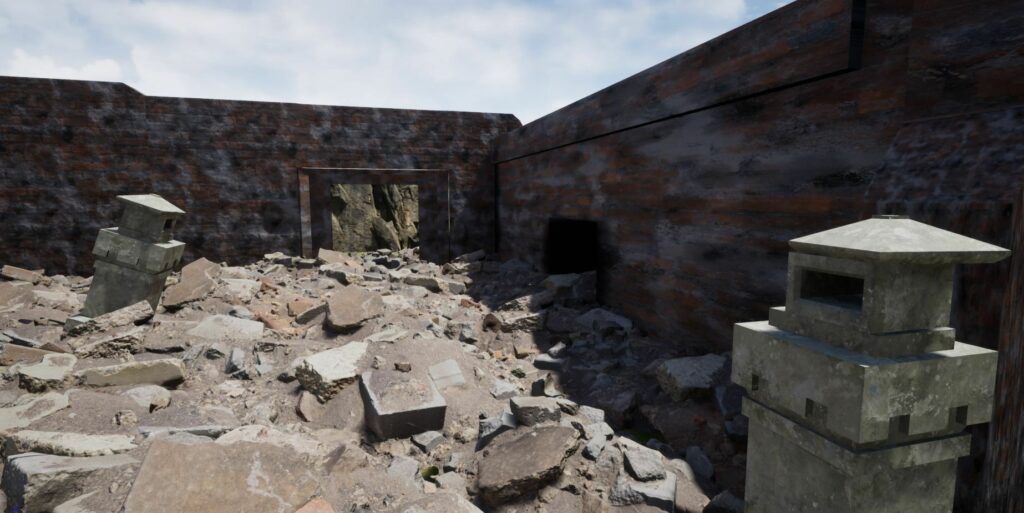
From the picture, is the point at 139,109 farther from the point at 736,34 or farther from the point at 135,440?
the point at 736,34

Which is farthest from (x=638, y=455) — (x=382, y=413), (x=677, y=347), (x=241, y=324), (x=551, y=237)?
(x=551, y=237)

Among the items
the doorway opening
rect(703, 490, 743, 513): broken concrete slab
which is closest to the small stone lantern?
rect(703, 490, 743, 513): broken concrete slab

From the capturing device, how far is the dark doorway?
7.80 metres

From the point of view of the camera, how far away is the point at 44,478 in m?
2.23

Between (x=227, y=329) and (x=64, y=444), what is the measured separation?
2522 mm

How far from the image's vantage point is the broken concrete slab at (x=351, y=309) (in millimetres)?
5215

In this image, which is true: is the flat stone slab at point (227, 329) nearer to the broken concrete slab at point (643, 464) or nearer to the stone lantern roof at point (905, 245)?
the broken concrete slab at point (643, 464)

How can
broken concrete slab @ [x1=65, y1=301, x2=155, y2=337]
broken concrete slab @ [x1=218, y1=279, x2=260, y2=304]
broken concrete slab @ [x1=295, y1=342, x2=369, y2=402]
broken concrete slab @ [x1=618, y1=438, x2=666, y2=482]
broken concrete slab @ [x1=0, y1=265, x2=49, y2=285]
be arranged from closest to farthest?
broken concrete slab @ [x1=618, y1=438, x2=666, y2=482] → broken concrete slab @ [x1=295, y1=342, x2=369, y2=402] → broken concrete slab @ [x1=65, y1=301, x2=155, y2=337] → broken concrete slab @ [x1=218, y1=279, x2=260, y2=304] → broken concrete slab @ [x1=0, y1=265, x2=49, y2=285]

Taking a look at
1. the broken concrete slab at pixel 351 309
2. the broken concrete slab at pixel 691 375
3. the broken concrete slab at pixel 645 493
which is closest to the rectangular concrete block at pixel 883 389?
the broken concrete slab at pixel 645 493

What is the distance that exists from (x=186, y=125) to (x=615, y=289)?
26.5 ft

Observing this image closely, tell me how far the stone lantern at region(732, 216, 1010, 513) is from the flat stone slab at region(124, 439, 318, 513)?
226cm

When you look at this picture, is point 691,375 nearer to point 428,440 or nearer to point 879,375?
point 428,440

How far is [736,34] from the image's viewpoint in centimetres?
404

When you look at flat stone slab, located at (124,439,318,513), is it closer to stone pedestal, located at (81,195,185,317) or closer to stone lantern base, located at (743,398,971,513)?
stone lantern base, located at (743,398,971,513)
